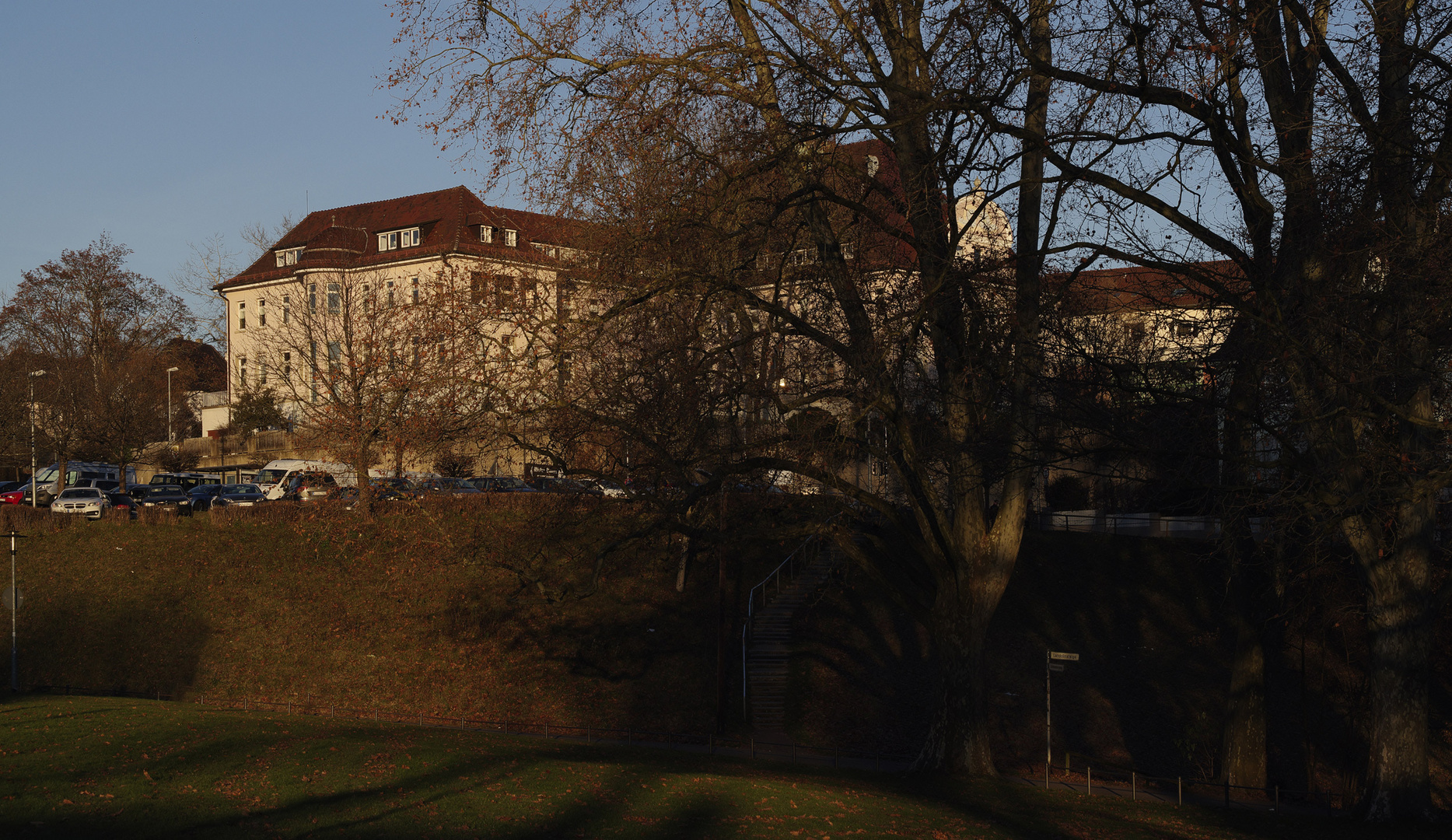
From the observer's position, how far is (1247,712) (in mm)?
20094

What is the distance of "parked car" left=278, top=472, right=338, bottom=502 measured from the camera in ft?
138

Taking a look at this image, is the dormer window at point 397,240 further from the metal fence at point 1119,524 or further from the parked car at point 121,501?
the metal fence at point 1119,524

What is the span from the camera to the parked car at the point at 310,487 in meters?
41.9

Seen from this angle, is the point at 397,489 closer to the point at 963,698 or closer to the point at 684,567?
the point at 684,567

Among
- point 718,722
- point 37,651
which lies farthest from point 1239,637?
point 37,651

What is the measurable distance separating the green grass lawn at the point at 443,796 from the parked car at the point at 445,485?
13843mm

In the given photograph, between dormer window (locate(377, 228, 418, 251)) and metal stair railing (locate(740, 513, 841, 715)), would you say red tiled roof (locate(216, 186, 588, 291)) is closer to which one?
dormer window (locate(377, 228, 418, 251))

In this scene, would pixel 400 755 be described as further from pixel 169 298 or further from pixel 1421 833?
pixel 169 298

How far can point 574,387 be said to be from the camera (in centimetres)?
1692

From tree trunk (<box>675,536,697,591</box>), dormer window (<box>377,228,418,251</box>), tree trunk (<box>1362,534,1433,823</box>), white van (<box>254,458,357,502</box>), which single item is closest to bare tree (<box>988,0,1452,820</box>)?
tree trunk (<box>1362,534,1433,823</box>)

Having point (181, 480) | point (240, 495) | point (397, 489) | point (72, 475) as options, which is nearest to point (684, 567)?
point (397, 489)

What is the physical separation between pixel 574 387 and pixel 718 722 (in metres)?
12.4

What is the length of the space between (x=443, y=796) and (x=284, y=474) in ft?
148

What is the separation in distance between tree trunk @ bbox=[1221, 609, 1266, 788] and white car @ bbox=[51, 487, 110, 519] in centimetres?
4259
